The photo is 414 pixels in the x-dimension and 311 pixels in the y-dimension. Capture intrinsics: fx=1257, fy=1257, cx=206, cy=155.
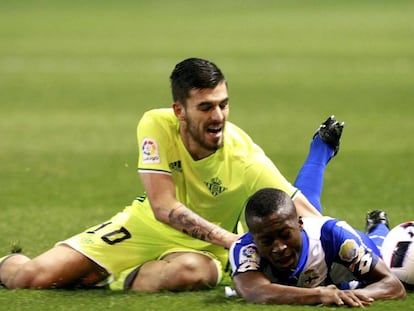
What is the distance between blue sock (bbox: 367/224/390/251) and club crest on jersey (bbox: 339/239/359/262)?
120 cm

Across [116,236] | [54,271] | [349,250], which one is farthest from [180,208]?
[349,250]

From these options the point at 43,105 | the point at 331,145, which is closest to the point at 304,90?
the point at 43,105

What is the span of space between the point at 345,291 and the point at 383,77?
19317mm

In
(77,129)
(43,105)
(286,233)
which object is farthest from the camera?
(43,105)

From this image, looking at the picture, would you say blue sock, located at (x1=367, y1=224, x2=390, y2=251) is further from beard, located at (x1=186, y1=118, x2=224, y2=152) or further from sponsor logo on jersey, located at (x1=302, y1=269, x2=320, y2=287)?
beard, located at (x1=186, y1=118, x2=224, y2=152)

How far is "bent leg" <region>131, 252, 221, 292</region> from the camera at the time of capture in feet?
30.1

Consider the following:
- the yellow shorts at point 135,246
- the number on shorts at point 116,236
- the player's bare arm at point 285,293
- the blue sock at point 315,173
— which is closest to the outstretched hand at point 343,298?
the player's bare arm at point 285,293

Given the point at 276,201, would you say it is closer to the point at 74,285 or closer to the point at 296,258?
the point at 296,258

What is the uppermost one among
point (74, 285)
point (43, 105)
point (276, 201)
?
point (43, 105)

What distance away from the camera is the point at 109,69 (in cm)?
2958

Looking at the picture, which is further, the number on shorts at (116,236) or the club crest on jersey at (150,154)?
the number on shorts at (116,236)

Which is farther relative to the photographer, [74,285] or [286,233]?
[74,285]

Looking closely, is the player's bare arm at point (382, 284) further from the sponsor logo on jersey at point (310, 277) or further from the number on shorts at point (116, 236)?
the number on shorts at point (116, 236)

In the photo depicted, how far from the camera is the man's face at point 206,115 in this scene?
29.5 feet
